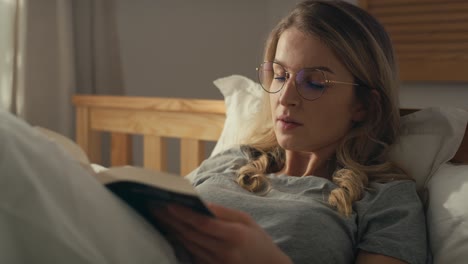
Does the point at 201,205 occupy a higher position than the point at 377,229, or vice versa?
the point at 201,205

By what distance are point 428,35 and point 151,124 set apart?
0.83 metres

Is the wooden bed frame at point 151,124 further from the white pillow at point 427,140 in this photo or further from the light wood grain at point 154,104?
the white pillow at point 427,140

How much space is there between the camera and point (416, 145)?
1.11m

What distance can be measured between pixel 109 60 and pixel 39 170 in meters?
1.62

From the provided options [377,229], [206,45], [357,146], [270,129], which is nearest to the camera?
[377,229]

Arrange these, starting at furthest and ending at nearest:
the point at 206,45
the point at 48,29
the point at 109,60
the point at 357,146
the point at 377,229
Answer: the point at 206,45 → the point at 109,60 → the point at 48,29 → the point at 357,146 → the point at 377,229

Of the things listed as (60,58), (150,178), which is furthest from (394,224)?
(60,58)

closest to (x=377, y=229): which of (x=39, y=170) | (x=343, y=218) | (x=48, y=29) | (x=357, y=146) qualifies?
(x=343, y=218)

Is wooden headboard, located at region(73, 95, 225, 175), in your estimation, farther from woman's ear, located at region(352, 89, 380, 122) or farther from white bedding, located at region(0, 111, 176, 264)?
white bedding, located at region(0, 111, 176, 264)

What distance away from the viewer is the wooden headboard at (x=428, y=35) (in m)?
1.78

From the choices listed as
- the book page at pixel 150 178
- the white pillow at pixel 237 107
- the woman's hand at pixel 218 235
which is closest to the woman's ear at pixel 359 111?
the white pillow at pixel 237 107

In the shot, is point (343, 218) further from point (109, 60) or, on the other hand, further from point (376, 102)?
point (109, 60)

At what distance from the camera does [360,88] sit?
1.08 m

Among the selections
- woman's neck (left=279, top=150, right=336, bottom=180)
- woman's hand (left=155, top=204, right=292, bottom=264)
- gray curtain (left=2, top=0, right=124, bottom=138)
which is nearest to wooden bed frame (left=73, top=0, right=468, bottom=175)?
gray curtain (left=2, top=0, right=124, bottom=138)
